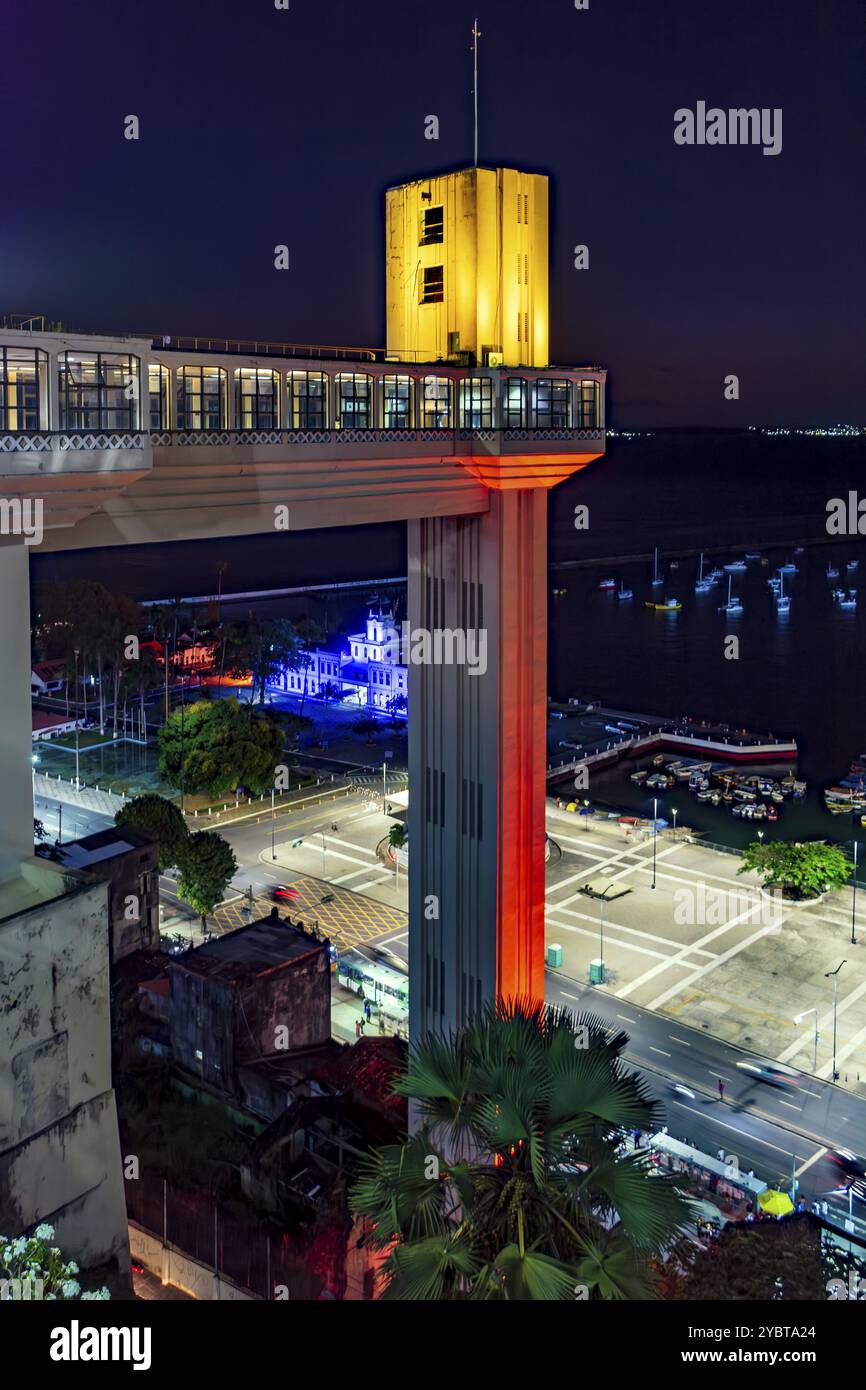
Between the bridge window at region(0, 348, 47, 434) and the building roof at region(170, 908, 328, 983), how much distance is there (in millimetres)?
14862

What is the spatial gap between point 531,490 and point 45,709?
51966 mm

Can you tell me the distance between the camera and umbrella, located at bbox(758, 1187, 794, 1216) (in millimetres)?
22594

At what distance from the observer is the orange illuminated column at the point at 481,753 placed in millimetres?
16422

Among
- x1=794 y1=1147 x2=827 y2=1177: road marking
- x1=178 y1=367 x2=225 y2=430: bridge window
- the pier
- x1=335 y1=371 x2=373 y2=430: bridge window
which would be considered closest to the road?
x1=794 y1=1147 x2=827 y2=1177: road marking

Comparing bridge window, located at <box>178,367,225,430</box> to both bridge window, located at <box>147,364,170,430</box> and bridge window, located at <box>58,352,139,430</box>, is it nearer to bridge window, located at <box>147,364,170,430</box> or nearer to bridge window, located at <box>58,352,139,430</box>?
bridge window, located at <box>147,364,170,430</box>

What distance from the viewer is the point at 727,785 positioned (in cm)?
5862

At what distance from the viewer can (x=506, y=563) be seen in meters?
16.3

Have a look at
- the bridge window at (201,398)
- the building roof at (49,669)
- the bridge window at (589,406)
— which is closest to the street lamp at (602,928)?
the bridge window at (589,406)

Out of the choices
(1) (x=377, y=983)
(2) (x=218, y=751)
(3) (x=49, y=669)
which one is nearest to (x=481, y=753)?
(1) (x=377, y=983)

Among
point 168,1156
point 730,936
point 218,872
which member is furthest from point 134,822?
point 730,936

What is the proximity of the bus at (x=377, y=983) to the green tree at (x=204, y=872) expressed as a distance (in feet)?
13.1

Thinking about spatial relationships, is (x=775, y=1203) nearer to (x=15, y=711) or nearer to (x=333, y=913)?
(x=15, y=711)
